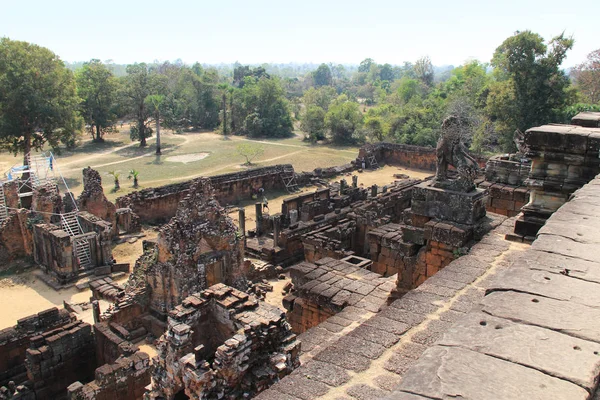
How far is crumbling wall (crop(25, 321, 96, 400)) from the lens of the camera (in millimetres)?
8859

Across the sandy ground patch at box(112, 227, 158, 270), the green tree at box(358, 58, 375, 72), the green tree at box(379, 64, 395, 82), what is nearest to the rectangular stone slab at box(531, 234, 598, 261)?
the sandy ground patch at box(112, 227, 158, 270)

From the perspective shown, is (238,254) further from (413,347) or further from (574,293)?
(574,293)

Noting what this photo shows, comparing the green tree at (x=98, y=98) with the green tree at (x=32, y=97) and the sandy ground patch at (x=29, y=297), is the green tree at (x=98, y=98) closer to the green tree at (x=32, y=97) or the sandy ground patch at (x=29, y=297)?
the green tree at (x=32, y=97)

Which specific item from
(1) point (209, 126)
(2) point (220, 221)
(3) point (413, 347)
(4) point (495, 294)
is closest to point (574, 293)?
(4) point (495, 294)

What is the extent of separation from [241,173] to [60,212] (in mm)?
10838

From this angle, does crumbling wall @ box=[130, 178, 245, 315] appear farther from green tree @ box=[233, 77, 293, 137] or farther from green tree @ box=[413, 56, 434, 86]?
green tree @ box=[413, 56, 434, 86]

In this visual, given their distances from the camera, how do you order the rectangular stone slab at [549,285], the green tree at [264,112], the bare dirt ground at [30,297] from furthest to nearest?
the green tree at [264,112] → the bare dirt ground at [30,297] → the rectangular stone slab at [549,285]

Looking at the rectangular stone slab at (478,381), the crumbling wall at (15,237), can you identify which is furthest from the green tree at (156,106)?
the rectangular stone slab at (478,381)

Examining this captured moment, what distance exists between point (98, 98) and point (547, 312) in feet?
151

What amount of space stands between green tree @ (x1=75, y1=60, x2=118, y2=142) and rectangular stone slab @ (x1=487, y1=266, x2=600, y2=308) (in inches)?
1759

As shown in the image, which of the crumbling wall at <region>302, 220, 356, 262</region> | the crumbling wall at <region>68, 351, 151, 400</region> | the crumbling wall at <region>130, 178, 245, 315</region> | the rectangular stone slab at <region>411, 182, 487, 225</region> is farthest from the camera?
the crumbling wall at <region>302, 220, 356, 262</region>

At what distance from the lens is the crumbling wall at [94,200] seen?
62.9ft

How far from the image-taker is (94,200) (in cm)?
1928

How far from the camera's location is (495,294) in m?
2.82
